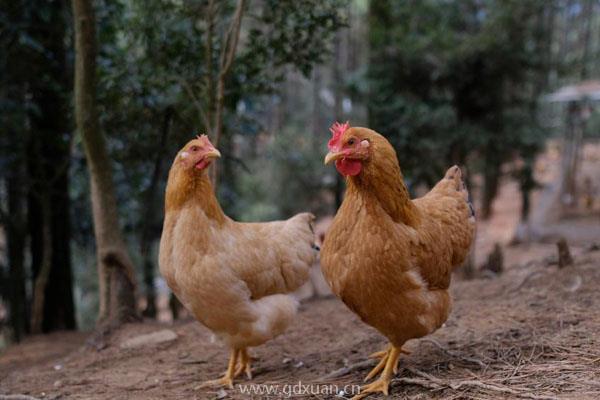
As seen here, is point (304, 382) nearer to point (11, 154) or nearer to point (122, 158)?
point (122, 158)

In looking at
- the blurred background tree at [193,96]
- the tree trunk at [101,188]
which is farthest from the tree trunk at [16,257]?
the tree trunk at [101,188]

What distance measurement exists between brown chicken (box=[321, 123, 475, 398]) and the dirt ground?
1.27ft

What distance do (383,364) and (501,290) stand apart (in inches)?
95.7

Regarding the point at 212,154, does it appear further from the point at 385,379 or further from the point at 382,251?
the point at 385,379

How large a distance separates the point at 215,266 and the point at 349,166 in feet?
3.94

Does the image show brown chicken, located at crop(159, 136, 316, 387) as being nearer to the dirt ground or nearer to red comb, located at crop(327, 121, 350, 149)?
the dirt ground

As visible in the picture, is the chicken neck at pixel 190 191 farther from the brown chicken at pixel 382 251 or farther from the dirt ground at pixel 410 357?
the dirt ground at pixel 410 357

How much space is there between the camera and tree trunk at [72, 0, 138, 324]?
480cm

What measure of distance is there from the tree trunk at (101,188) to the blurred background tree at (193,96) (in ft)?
1.04

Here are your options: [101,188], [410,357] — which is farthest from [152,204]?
[410,357]

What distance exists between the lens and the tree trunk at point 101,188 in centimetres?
480

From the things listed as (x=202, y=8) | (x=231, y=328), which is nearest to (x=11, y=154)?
(x=202, y=8)

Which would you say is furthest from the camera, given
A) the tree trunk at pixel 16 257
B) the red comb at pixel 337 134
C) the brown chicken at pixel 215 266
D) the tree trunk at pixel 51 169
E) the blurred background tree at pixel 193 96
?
the tree trunk at pixel 16 257

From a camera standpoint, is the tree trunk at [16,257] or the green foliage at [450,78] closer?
the tree trunk at [16,257]
